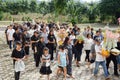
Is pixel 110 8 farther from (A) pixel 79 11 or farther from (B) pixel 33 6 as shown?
(B) pixel 33 6

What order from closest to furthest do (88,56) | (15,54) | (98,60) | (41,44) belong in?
(15,54), (98,60), (41,44), (88,56)

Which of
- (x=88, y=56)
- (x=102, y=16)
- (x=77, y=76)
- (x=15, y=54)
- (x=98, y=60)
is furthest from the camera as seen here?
(x=102, y=16)

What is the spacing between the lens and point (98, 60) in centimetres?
1231

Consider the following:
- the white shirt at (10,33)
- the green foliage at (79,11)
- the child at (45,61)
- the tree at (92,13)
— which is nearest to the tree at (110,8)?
the green foliage at (79,11)

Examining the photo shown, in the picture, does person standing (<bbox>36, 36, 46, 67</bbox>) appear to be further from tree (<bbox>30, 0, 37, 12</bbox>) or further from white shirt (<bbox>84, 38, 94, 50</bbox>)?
tree (<bbox>30, 0, 37, 12</bbox>)

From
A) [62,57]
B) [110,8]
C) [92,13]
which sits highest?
[110,8]

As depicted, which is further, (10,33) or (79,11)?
(79,11)

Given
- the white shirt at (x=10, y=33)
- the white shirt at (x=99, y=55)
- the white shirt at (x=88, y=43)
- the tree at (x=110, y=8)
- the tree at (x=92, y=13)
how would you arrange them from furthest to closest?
the tree at (x=92, y=13) < the tree at (x=110, y=8) < the white shirt at (x=10, y=33) < the white shirt at (x=88, y=43) < the white shirt at (x=99, y=55)

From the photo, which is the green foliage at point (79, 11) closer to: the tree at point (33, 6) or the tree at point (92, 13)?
the tree at point (92, 13)

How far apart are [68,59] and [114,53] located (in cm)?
193

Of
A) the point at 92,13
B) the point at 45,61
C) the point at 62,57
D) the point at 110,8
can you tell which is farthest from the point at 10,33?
the point at 92,13

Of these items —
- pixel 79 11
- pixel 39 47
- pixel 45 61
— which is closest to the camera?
pixel 45 61

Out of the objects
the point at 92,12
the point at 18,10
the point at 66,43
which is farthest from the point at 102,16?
the point at 66,43

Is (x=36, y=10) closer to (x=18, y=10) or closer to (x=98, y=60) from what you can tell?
(x=18, y=10)
